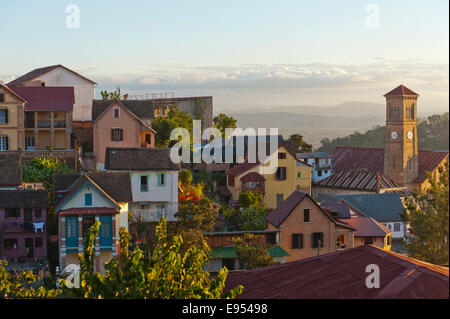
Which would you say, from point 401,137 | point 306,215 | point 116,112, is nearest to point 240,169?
point 116,112

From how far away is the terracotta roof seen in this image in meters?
60.7

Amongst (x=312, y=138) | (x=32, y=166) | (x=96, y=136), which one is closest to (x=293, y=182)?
(x=96, y=136)

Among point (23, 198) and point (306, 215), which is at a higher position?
point (23, 198)

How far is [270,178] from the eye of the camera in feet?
154

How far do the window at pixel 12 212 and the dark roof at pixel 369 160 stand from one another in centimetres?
4323

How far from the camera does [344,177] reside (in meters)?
64.7

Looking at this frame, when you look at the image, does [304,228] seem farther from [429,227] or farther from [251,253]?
[429,227]

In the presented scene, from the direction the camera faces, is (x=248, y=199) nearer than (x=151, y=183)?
No

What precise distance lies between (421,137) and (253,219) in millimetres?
79899

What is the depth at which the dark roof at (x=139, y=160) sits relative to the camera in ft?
122

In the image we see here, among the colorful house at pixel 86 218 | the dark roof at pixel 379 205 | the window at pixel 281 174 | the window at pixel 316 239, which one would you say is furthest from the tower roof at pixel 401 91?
the colorful house at pixel 86 218

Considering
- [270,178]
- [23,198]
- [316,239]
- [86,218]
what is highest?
[270,178]

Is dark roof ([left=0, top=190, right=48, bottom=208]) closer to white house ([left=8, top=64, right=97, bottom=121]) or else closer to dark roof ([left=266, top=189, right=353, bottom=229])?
dark roof ([left=266, top=189, right=353, bottom=229])

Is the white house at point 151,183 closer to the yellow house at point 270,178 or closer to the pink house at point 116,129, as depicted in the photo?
the pink house at point 116,129
